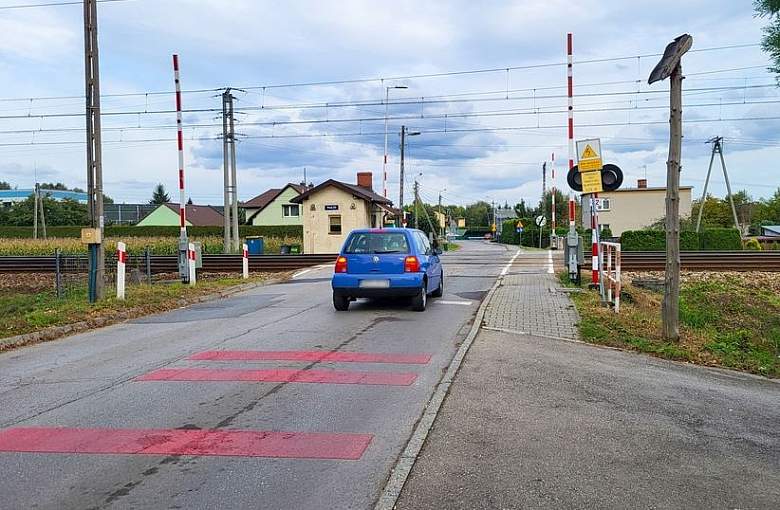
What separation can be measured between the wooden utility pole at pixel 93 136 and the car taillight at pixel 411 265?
6338 millimetres

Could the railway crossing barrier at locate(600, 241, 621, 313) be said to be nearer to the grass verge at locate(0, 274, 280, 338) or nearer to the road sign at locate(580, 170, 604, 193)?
the road sign at locate(580, 170, 604, 193)

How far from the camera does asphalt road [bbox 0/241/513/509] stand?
14.1 feet

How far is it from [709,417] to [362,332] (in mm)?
5568

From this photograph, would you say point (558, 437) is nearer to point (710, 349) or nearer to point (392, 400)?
point (392, 400)

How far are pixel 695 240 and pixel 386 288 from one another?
37611 millimetres

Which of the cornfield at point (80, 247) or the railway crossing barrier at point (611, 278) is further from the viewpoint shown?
the cornfield at point (80, 247)

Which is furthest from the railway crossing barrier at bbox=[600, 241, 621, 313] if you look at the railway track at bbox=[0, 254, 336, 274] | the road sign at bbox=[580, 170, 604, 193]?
the railway track at bbox=[0, 254, 336, 274]

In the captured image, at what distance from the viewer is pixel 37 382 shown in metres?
7.58

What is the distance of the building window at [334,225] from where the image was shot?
41.2 metres

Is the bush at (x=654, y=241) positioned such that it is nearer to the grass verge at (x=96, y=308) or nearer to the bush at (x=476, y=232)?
the grass verge at (x=96, y=308)

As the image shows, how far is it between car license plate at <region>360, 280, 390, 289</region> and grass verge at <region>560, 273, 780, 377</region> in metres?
3.51

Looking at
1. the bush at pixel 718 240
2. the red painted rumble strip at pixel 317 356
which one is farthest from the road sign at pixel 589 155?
the bush at pixel 718 240

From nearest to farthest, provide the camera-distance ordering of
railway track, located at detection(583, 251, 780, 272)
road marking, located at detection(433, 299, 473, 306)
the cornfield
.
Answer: road marking, located at detection(433, 299, 473, 306)
railway track, located at detection(583, 251, 780, 272)
the cornfield

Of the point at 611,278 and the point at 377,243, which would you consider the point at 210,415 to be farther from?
the point at 611,278
